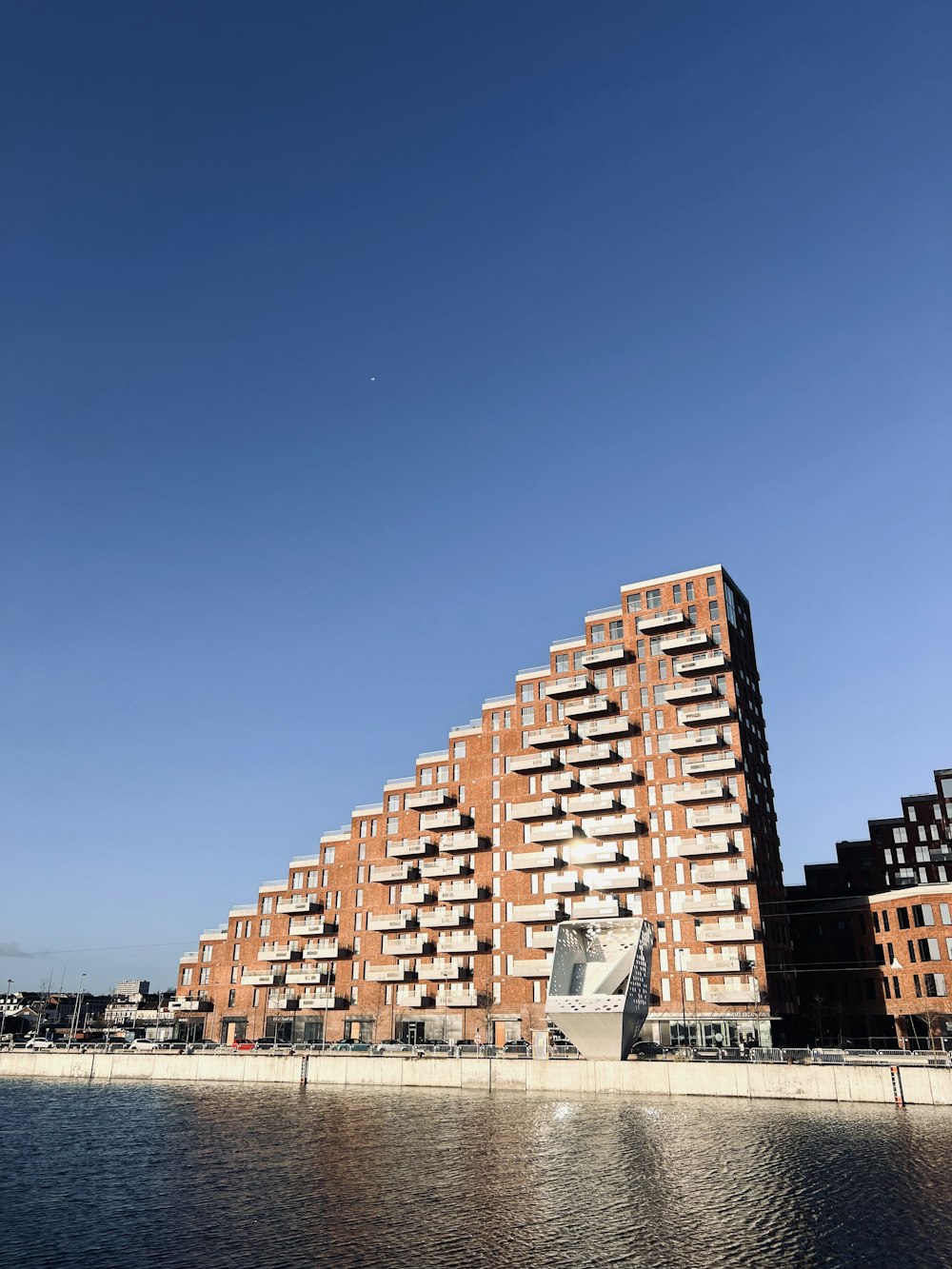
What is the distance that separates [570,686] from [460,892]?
99.2ft

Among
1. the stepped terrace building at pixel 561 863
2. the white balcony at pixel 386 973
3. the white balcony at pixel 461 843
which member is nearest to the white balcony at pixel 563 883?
the stepped terrace building at pixel 561 863

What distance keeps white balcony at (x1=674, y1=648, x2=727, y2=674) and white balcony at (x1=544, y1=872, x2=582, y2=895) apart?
27.6 metres

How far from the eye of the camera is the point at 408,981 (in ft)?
417

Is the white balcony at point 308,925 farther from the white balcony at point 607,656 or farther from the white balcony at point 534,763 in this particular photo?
the white balcony at point 607,656

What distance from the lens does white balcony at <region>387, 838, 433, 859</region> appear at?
13025 centimetres

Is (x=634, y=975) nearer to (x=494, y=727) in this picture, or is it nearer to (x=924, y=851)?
(x=494, y=727)

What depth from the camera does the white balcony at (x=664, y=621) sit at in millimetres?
116125

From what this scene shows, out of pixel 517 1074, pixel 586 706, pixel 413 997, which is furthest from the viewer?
pixel 413 997

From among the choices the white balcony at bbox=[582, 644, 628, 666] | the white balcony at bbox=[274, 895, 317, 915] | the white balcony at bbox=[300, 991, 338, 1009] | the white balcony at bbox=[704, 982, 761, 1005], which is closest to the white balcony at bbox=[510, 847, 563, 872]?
the white balcony at bbox=[704, 982, 761, 1005]

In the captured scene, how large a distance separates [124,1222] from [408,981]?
313 ft

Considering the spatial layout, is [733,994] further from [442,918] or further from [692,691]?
[442,918]

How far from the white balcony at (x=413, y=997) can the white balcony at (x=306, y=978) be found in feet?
45.7

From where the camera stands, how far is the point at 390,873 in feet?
433

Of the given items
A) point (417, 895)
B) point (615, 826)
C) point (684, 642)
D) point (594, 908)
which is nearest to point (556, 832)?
point (615, 826)
